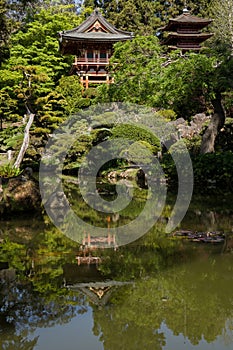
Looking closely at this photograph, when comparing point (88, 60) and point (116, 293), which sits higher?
point (88, 60)

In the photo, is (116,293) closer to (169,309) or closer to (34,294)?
(169,309)

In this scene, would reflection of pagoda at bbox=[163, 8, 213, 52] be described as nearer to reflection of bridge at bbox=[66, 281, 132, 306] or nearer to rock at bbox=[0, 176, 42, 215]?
rock at bbox=[0, 176, 42, 215]

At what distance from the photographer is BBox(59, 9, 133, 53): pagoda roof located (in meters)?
22.0

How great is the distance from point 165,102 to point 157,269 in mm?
7802

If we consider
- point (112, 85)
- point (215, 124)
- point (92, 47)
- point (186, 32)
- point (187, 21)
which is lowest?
point (215, 124)

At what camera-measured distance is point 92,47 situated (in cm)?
2350

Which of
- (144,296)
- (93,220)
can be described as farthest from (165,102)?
(144,296)

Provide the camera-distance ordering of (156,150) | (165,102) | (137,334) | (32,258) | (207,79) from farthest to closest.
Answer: (156,150)
(165,102)
(207,79)
(32,258)
(137,334)

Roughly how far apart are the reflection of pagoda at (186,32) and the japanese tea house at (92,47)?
165 inches

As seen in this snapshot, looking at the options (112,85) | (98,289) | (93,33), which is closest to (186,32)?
(93,33)

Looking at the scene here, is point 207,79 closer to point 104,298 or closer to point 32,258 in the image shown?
point 32,258

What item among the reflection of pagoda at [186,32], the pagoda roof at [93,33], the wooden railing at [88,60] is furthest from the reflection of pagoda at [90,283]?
the reflection of pagoda at [186,32]

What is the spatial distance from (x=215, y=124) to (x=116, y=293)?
30.9ft

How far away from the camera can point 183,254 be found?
488cm
